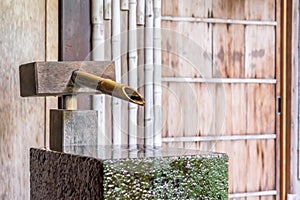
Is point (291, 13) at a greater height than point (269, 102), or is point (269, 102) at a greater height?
point (291, 13)

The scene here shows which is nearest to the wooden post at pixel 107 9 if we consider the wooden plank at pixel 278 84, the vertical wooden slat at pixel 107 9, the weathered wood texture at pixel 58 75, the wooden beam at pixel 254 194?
the vertical wooden slat at pixel 107 9

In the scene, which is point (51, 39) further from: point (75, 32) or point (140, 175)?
point (140, 175)

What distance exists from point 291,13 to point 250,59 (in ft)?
1.35

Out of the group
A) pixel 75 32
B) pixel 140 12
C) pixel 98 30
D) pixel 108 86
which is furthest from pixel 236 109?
pixel 108 86

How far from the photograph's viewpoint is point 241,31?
10.4 ft

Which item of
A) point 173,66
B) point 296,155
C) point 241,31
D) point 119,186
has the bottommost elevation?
point 296,155

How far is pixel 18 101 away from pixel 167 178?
1782mm

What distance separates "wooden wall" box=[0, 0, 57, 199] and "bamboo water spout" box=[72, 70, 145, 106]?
149cm

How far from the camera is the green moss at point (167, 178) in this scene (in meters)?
0.66

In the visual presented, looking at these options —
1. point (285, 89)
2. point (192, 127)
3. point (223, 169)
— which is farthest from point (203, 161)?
point (285, 89)

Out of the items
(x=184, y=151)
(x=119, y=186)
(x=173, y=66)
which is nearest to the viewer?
Answer: (x=119, y=186)

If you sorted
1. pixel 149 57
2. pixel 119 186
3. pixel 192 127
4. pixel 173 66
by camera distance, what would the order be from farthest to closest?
pixel 173 66 < pixel 149 57 < pixel 192 127 < pixel 119 186

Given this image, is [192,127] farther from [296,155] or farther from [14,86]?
[296,155]

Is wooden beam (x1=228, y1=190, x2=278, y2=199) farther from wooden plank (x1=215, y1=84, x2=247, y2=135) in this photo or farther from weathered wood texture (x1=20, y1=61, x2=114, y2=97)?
weathered wood texture (x1=20, y1=61, x2=114, y2=97)
